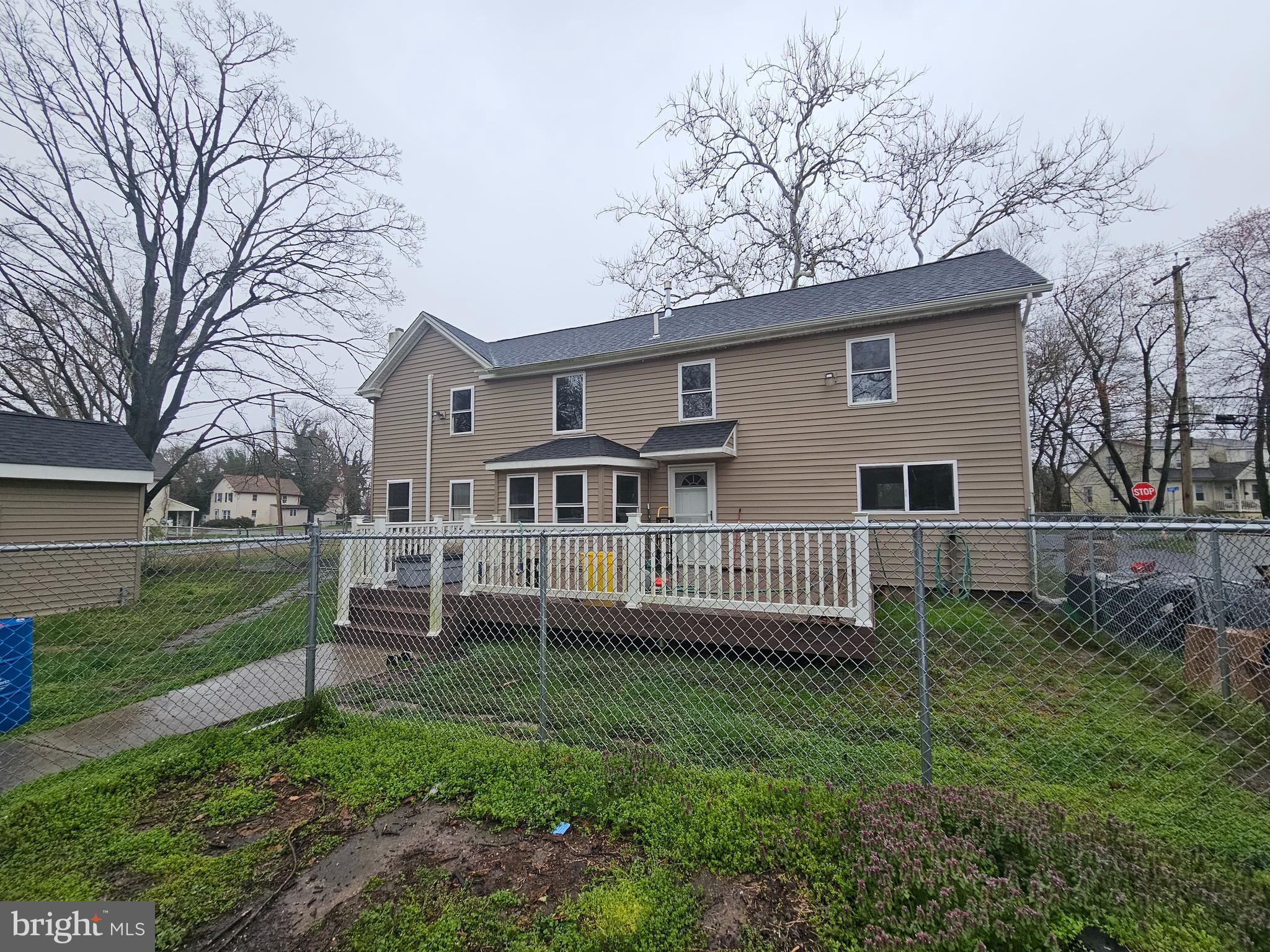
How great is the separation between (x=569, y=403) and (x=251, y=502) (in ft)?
195

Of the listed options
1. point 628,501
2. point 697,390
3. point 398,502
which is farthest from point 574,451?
point 398,502

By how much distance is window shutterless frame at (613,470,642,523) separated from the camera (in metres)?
9.84

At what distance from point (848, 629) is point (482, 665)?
3787mm

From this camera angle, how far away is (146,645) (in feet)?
22.7

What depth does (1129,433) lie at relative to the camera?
75.6 feet

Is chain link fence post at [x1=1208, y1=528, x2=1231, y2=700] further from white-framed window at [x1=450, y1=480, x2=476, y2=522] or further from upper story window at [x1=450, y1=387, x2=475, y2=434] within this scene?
upper story window at [x1=450, y1=387, x2=475, y2=434]

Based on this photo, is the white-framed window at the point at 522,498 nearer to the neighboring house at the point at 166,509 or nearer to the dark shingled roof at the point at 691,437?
the dark shingled roof at the point at 691,437

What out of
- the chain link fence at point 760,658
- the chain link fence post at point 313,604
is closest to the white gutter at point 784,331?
the chain link fence at point 760,658

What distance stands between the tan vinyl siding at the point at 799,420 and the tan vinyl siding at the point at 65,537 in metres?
5.38

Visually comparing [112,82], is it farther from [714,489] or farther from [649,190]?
[714,489]

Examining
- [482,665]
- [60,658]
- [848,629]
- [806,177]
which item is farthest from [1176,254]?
[60,658]

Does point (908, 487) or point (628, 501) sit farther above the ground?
point (908, 487)

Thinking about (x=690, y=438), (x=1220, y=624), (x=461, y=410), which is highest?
(x=461, y=410)

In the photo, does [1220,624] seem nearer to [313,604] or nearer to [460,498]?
[313,604]
